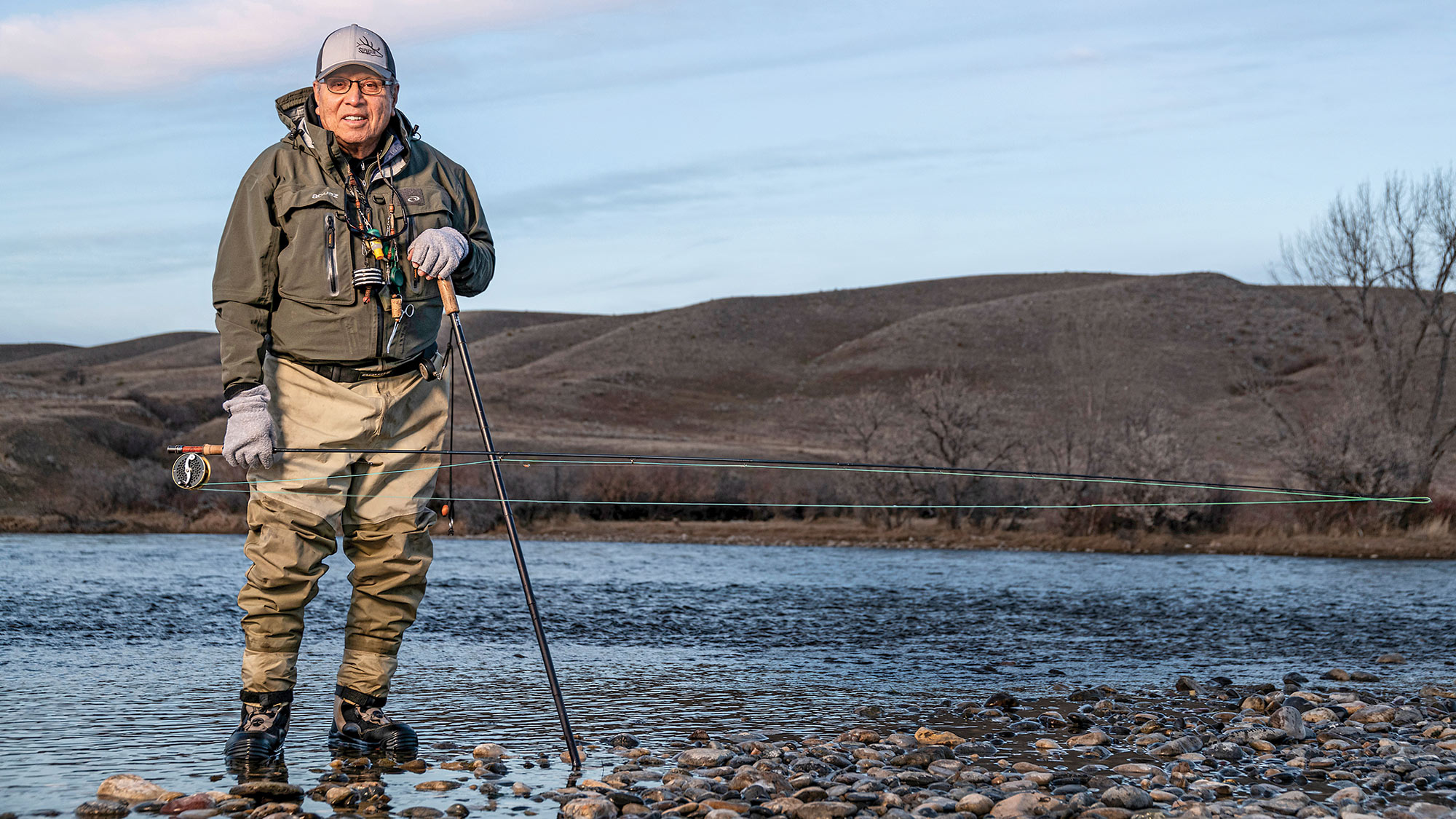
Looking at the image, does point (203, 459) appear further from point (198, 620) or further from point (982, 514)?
point (982, 514)

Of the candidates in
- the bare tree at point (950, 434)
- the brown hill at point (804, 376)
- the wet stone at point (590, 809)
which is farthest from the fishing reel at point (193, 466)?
the bare tree at point (950, 434)

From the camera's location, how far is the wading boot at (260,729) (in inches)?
168

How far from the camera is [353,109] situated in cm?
460

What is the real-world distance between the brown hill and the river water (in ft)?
36.9

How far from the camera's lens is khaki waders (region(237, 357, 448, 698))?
441cm

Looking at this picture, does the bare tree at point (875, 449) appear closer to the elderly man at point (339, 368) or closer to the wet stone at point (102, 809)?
the elderly man at point (339, 368)

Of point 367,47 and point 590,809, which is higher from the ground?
point 367,47

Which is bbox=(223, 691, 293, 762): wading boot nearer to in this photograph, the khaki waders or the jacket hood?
the khaki waders

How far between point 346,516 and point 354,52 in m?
1.66

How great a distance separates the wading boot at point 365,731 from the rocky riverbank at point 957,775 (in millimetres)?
127

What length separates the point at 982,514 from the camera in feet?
71.7

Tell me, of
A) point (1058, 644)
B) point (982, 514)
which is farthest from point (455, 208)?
point (982, 514)

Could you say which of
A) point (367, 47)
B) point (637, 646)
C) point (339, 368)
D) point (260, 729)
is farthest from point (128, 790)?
point (637, 646)

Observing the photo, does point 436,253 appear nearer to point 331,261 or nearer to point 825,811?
point 331,261
